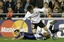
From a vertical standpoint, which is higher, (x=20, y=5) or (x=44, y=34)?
(x=20, y=5)

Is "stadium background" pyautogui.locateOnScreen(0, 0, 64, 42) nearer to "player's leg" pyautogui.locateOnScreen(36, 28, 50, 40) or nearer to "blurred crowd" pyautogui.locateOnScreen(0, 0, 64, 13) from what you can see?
"blurred crowd" pyautogui.locateOnScreen(0, 0, 64, 13)

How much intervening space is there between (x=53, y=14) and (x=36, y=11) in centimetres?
187

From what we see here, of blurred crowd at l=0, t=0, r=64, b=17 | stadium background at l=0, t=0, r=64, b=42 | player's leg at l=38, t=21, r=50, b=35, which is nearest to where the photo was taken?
player's leg at l=38, t=21, r=50, b=35

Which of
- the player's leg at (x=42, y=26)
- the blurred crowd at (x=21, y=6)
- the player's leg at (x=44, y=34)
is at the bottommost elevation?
the player's leg at (x=44, y=34)

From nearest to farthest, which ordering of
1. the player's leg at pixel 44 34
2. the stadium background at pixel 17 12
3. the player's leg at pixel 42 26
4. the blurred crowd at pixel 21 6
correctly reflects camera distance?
1. the player's leg at pixel 42 26
2. the player's leg at pixel 44 34
3. the stadium background at pixel 17 12
4. the blurred crowd at pixel 21 6

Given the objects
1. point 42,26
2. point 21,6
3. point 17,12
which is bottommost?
point 42,26

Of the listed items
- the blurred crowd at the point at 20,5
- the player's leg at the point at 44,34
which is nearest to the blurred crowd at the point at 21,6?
the blurred crowd at the point at 20,5

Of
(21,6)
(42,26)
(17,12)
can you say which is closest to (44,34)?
(42,26)

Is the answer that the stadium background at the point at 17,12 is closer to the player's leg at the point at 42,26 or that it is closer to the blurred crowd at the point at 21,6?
the blurred crowd at the point at 21,6

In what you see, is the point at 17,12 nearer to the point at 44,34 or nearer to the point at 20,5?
the point at 20,5

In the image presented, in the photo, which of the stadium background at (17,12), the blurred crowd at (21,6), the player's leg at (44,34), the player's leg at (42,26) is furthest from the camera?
the blurred crowd at (21,6)

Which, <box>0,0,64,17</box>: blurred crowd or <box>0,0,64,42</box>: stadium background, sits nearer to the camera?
<box>0,0,64,42</box>: stadium background

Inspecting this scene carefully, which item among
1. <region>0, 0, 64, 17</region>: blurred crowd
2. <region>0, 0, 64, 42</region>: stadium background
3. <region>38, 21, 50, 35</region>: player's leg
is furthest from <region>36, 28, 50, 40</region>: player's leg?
<region>0, 0, 64, 17</region>: blurred crowd

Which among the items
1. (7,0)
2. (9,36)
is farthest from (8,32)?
(7,0)
